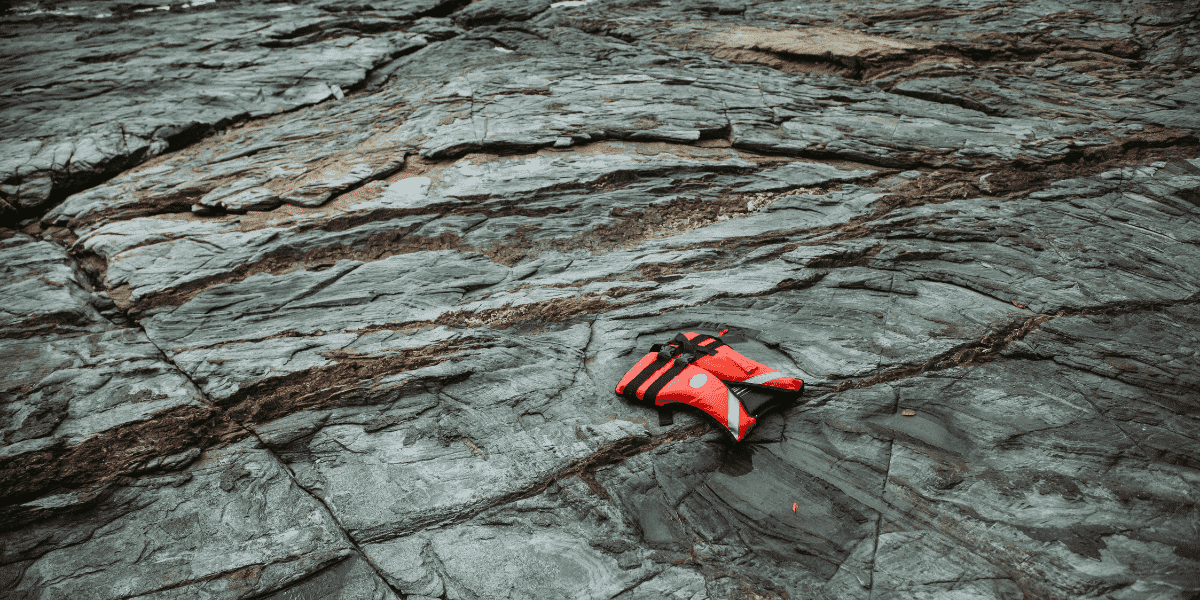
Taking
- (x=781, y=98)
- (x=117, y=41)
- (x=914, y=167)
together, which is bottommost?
(x=914, y=167)

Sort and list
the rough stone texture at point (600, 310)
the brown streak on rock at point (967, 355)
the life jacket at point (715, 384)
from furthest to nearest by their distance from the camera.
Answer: the brown streak on rock at point (967, 355)
the life jacket at point (715, 384)
the rough stone texture at point (600, 310)

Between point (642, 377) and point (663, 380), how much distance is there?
21cm

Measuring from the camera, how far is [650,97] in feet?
30.9

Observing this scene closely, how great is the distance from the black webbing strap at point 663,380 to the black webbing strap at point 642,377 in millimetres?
101

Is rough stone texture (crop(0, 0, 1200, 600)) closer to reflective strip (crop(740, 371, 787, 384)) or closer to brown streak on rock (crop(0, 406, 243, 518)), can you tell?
brown streak on rock (crop(0, 406, 243, 518))

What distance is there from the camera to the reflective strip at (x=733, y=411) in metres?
4.55

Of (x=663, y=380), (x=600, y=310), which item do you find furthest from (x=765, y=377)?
(x=600, y=310)

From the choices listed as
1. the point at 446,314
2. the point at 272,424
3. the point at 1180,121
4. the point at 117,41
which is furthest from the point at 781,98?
the point at 117,41

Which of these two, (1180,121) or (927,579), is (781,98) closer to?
(1180,121)

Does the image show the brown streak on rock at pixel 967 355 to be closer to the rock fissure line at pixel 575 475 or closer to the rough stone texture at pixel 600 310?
the rough stone texture at pixel 600 310

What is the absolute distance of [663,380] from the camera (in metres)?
5.00

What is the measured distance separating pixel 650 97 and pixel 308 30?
325 inches

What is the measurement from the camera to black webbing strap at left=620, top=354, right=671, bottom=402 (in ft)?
16.5

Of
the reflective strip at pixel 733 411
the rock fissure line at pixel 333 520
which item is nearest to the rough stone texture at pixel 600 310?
the rock fissure line at pixel 333 520
